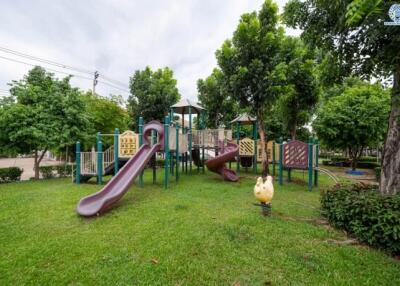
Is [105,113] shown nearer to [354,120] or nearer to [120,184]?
[120,184]

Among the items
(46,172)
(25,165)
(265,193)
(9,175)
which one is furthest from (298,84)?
(25,165)

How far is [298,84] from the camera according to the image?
39.9 feet

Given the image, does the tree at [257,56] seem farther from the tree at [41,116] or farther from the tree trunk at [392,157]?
the tree at [41,116]

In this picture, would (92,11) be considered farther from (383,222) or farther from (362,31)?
(383,222)

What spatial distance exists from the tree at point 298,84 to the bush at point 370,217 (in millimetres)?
6739

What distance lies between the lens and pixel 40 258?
319 cm

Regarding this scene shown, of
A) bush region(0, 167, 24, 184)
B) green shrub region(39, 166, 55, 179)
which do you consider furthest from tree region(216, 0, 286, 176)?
bush region(0, 167, 24, 184)

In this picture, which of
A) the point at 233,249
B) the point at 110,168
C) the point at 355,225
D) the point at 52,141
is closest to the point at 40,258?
the point at 233,249

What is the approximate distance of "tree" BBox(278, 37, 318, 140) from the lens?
10164 millimetres

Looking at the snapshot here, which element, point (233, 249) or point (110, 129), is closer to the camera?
point (233, 249)

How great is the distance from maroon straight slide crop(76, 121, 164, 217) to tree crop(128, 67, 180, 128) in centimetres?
706

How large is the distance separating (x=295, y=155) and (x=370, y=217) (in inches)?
219

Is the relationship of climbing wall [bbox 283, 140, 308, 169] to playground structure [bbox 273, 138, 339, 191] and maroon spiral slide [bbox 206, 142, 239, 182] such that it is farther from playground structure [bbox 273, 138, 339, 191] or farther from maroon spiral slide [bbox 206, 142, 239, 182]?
maroon spiral slide [bbox 206, 142, 239, 182]

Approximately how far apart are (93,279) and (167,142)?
19.0ft
